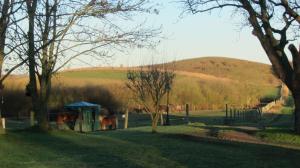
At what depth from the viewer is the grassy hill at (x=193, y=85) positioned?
69.6 m

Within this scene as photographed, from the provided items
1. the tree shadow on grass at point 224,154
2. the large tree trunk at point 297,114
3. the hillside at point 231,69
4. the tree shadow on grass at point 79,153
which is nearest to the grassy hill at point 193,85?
the hillside at point 231,69

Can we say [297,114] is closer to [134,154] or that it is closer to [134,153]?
[134,153]

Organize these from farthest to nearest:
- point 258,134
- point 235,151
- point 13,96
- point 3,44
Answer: point 13,96 < point 258,134 < point 3,44 < point 235,151

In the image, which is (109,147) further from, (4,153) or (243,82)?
(243,82)

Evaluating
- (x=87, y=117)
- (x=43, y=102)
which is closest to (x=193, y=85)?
(x=87, y=117)

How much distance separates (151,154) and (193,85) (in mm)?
74114

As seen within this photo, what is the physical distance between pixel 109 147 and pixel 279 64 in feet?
39.9

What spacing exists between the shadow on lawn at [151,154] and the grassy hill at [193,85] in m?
17.9

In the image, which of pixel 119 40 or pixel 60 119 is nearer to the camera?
pixel 119 40

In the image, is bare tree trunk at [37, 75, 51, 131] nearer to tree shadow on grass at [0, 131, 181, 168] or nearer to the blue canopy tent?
tree shadow on grass at [0, 131, 181, 168]

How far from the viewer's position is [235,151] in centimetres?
1911

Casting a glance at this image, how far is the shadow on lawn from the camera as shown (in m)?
15.3

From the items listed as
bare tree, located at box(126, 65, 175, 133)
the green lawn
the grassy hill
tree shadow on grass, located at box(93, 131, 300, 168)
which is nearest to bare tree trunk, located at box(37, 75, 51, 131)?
the green lawn

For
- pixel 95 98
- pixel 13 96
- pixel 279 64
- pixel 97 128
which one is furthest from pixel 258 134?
pixel 95 98
